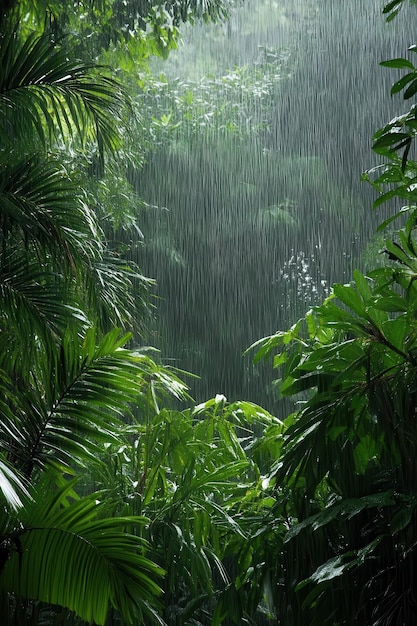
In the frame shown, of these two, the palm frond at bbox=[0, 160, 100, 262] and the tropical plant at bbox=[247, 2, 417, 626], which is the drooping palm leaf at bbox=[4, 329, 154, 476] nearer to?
the palm frond at bbox=[0, 160, 100, 262]

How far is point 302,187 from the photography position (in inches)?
412

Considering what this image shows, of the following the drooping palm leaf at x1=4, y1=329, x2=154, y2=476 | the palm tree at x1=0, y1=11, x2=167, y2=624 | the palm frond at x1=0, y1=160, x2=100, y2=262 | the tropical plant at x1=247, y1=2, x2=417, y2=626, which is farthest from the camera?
the palm frond at x1=0, y1=160, x2=100, y2=262

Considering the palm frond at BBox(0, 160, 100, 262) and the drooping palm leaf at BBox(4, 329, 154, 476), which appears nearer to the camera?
the drooping palm leaf at BBox(4, 329, 154, 476)

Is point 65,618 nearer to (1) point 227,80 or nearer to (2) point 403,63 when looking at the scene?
(2) point 403,63

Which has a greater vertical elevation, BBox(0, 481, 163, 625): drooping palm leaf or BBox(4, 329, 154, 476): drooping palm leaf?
BBox(4, 329, 154, 476): drooping palm leaf

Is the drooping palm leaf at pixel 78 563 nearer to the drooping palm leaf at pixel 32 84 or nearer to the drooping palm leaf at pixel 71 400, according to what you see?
the drooping palm leaf at pixel 71 400

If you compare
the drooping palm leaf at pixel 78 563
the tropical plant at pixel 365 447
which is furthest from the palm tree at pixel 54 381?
the tropical plant at pixel 365 447

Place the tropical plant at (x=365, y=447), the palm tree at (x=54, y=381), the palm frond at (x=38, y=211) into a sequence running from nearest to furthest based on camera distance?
the tropical plant at (x=365, y=447) < the palm tree at (x=54, y=381) < the palm frond at (x=38, y=211)

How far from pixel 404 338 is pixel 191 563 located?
1270 mm

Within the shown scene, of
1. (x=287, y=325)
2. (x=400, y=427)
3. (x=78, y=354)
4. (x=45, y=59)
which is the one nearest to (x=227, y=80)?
(x=287, y=325)

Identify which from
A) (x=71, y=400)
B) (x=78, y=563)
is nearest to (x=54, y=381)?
(x=71, y=400)

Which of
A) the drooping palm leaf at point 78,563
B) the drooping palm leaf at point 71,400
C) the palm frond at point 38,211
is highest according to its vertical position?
the palm frond at point 38,211

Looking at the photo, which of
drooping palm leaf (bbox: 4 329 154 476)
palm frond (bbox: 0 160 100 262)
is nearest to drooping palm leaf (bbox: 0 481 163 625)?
drooping palm leaf (bbox: 4 329 154 476)

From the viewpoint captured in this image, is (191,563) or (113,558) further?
(191,563)
